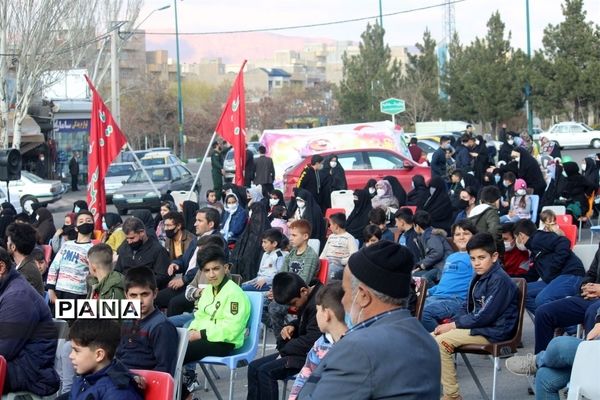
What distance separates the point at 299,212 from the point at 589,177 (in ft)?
23.2

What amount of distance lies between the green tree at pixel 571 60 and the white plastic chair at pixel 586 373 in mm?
53190

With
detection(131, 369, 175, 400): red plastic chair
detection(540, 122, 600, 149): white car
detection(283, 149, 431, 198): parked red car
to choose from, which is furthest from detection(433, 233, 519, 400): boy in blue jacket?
detection(540, 122, 600, 149): white car

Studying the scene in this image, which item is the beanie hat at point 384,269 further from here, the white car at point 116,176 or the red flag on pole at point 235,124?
the white car at point 116,176

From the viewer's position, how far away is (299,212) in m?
16.2

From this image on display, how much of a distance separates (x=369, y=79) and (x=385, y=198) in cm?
5529

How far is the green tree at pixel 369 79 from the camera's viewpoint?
70562 millimetres

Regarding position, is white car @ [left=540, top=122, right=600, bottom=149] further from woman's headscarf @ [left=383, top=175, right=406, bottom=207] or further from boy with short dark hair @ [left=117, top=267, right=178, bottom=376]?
boy with short dark hair @ [left=117, top=267, right=178, bottom=376]

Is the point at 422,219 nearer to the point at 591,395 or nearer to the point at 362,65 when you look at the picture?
the point at 591,395

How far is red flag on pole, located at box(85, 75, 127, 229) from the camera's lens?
17.1 metres

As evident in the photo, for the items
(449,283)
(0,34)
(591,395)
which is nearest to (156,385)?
(591,395)

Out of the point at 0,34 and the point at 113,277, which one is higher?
the point at 0,34

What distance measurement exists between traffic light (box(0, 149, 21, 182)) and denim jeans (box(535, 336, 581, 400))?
1312cm

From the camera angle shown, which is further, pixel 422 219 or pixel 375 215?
pixel 375 215

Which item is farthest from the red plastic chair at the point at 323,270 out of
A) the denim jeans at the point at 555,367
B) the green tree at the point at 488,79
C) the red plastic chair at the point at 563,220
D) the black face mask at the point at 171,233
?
the green tree at the point at 488,79
